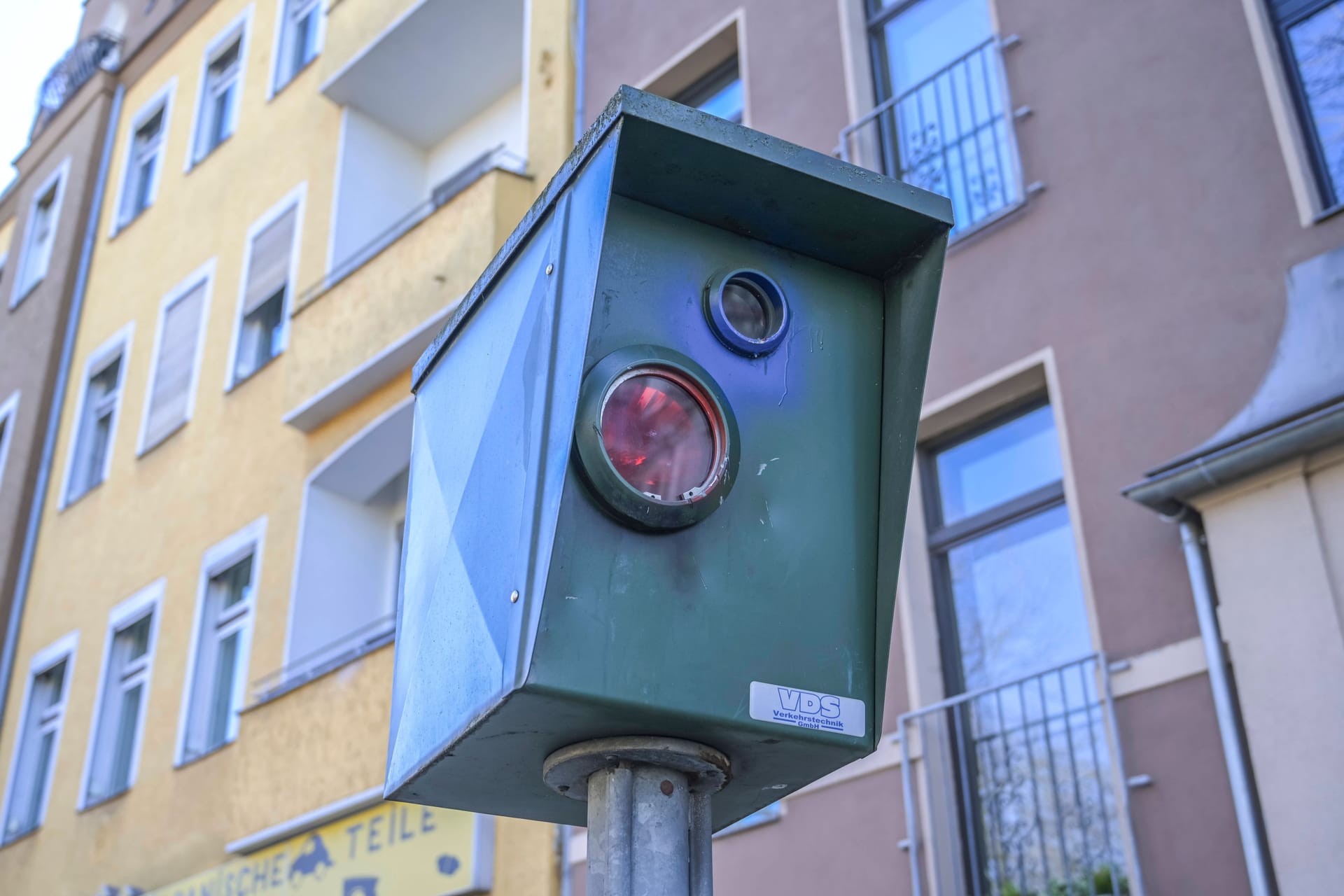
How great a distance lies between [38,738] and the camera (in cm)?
1461

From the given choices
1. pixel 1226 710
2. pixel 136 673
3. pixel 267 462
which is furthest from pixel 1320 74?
pixel 136 673

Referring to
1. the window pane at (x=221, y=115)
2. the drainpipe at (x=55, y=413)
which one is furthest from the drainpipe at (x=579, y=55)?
the drainpipe at (x=55, y=413)

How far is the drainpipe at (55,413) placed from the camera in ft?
50.5

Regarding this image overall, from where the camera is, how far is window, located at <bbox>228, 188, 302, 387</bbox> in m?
13.4

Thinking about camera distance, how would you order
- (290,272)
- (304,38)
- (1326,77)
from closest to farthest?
(1326,77) < (290,272) < (304,38)

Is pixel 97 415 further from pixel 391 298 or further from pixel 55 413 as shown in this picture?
pixel 391 298

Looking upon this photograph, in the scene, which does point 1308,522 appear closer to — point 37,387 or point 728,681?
point 728,681

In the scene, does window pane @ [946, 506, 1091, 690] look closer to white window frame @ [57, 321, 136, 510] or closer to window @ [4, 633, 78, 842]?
window @ [4, 633, 78, 842]

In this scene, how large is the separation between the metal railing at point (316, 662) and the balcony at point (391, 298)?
66.4 inches

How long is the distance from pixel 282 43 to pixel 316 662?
6801mm

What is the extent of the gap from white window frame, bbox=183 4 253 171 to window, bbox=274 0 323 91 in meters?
0.62

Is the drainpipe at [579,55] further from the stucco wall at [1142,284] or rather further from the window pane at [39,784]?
the window pane at [39,784]

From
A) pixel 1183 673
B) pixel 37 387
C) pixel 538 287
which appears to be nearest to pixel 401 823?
pixel 1183 673

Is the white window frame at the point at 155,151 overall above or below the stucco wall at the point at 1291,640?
above
